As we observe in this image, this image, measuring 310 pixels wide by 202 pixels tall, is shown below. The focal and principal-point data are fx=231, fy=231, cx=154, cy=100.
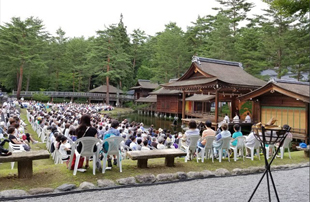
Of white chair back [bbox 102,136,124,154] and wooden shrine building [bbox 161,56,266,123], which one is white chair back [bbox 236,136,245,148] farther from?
wooden shrine building [bbox 161,56,266,123]

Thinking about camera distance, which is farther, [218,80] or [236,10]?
[236,10]

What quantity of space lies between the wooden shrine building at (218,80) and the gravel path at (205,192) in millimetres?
10456

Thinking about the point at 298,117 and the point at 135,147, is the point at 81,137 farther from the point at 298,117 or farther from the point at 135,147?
the point at 298,117

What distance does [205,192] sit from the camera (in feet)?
12.7

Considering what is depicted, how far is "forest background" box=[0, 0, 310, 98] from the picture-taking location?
1790cm

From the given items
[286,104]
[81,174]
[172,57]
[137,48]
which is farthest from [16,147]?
[137,48]

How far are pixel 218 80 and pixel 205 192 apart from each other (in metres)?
11.3

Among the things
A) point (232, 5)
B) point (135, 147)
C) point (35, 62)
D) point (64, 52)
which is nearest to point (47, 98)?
point (35, 62)

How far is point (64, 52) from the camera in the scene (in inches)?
1532

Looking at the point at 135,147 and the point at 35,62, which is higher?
the point at 35,62

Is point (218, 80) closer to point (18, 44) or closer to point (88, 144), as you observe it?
point (88, 144)

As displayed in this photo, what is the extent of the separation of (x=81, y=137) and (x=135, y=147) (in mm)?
2247

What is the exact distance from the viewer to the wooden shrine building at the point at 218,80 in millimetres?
14867

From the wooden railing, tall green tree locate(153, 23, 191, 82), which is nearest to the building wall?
tall green tree locate(153, 23, 191, 82)
